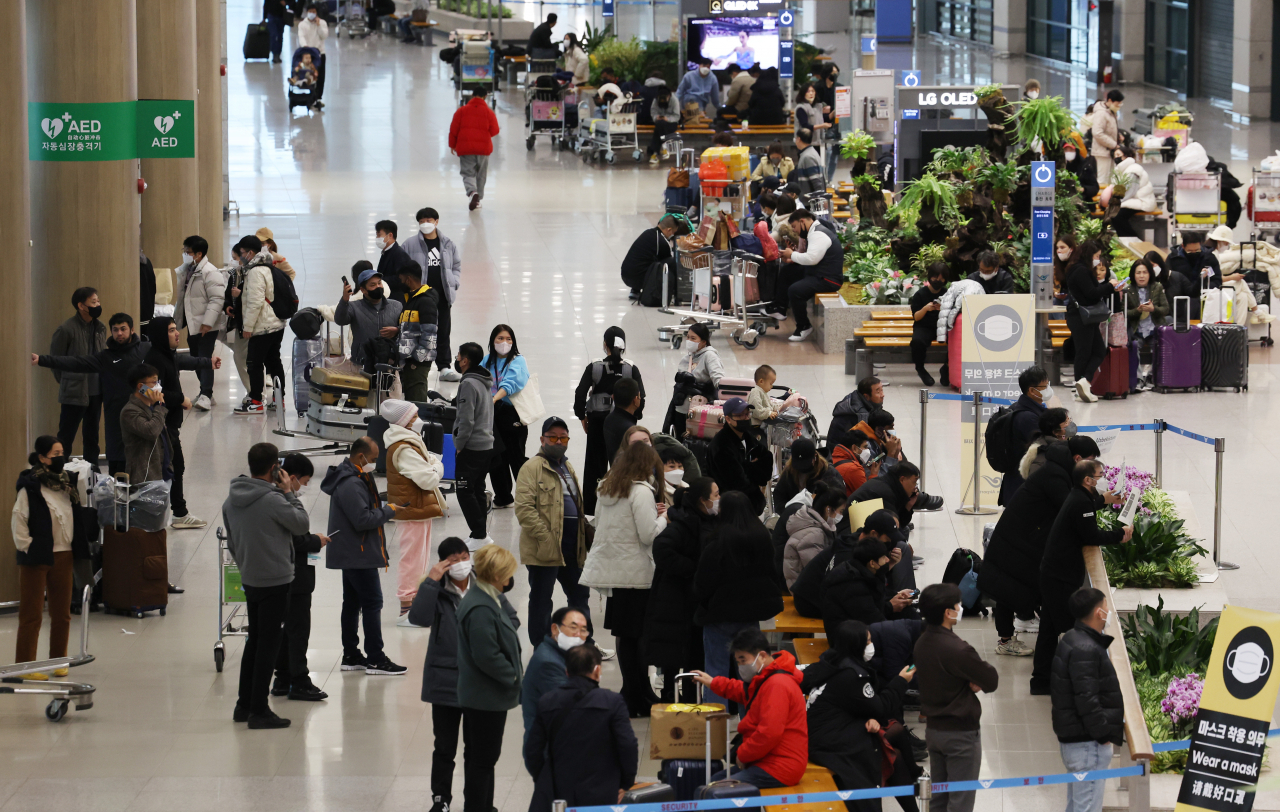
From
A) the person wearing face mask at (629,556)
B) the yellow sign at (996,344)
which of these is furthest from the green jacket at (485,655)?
the yellow sign at (996,344)

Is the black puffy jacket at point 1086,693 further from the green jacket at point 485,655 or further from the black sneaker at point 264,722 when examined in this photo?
the black sneaker at point 264,722

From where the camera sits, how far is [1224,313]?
692 inches

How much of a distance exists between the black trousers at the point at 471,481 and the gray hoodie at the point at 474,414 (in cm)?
6

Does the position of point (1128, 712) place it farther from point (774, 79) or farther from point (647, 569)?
point (774, 79)

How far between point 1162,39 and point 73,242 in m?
34.8

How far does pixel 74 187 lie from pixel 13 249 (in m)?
2.43

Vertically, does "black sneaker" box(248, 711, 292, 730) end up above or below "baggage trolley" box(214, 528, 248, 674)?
below

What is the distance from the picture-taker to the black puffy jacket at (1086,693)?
778 centimetres

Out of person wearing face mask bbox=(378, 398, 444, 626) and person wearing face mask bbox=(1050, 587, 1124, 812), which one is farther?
person wearing face mask bbox=(378, 398, 444, 626)

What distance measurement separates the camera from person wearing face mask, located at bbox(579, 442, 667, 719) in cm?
944

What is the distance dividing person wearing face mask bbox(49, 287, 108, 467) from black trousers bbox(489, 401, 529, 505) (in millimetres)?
2961

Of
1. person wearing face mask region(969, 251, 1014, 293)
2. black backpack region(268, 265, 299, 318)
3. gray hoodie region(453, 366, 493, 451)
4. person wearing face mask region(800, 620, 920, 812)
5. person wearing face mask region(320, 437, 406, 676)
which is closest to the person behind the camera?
person wearing face mask region(800, 620, 920, 812)

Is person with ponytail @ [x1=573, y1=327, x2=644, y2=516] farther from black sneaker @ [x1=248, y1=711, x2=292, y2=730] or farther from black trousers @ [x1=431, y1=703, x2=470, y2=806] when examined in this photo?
black trousers @ [x1=431, y1=703, x2=470, y2=806]

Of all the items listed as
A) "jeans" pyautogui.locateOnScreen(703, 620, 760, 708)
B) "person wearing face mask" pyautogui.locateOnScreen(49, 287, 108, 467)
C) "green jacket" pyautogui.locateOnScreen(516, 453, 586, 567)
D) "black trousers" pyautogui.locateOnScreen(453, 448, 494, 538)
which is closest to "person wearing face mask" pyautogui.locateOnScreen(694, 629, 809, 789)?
"jeans" pyautogui.locateOnScreen(703, 620, 760, 708)
